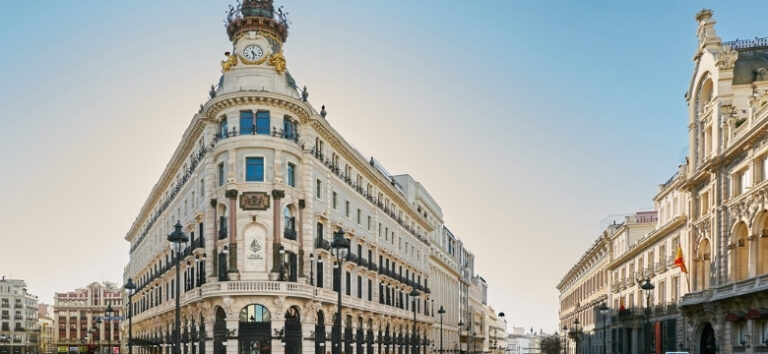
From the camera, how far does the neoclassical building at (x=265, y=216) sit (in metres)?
42.9

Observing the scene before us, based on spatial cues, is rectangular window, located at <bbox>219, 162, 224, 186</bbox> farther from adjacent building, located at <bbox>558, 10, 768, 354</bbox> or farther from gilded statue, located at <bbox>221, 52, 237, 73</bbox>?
adjacent building, located at <bbox>558, 10, 768, 354</bbox>

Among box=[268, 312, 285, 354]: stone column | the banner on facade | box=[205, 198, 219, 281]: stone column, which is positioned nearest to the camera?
box=[268, 312, 285, 354]: stone column

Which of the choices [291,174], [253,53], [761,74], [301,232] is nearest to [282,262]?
[301,232]

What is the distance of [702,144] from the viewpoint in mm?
47938

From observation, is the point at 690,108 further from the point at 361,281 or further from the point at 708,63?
the point at 361,281

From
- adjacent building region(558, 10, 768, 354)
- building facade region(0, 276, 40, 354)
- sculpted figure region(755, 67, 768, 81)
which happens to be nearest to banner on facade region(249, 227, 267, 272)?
adjacent building region(558, 10, 768, 354)

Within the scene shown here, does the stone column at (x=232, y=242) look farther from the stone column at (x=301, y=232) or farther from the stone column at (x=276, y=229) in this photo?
the stone column at (x=301, y=232)

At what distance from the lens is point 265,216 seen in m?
43.2

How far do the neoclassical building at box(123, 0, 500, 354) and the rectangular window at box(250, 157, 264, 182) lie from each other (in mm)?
59

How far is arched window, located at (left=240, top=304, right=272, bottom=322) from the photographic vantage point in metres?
42.7

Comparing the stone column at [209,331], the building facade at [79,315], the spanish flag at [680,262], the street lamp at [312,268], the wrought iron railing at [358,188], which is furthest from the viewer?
the building facade at [79,315]

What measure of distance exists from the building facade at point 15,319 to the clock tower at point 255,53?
134 meters

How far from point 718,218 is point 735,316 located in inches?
245

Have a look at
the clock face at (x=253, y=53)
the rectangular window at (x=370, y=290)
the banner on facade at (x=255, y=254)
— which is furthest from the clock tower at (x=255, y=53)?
the rectangular window at (x=370, y=290)
